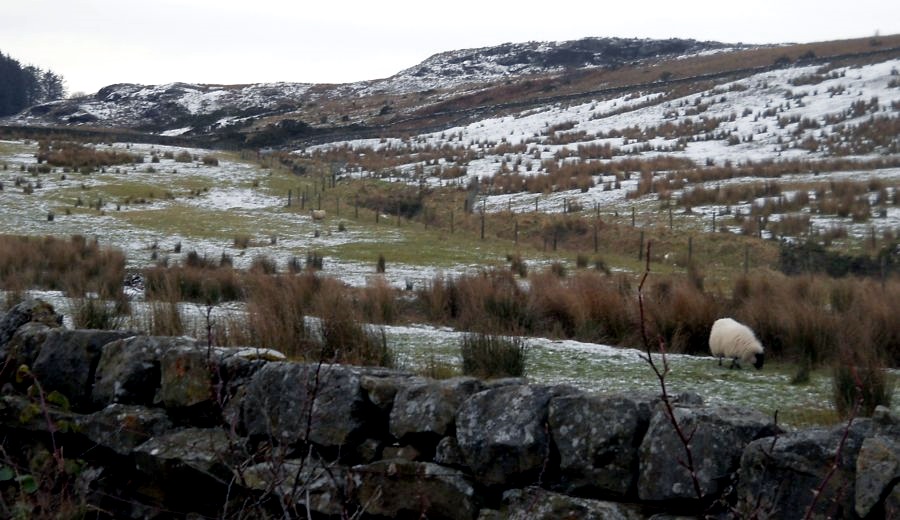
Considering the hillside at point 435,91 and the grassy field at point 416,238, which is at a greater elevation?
the hillside at point 435,91

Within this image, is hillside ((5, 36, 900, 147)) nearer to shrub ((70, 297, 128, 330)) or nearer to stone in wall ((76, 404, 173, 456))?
shrub ((70, 297, 128, 330))

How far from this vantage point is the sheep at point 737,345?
908 centimetres

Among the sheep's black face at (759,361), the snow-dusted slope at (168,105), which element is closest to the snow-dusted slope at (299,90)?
the snow-dusted slope at (168,105)

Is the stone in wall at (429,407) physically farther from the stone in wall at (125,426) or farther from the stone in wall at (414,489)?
the stone in wall at (125,426)

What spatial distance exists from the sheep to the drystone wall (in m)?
3.68

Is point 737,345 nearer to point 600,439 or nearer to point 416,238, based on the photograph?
point 600,439

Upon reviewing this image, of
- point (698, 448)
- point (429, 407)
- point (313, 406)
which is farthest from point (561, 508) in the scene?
point (313, 406)

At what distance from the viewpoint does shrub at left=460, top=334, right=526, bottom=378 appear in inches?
309

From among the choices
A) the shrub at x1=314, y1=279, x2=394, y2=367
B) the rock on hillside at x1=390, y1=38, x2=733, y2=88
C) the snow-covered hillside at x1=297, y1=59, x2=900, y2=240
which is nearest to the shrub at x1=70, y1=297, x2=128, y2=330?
the shrub at x1=314, y1=279, x2=394, y2=367

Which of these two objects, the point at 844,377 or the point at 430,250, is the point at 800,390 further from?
the point at 430,250

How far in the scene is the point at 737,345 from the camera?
30.0ft

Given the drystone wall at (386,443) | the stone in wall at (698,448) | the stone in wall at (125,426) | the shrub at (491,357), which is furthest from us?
the shrub at (491,357)

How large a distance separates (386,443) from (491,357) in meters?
1.86

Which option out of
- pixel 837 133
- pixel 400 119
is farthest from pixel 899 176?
pixel 400 119
